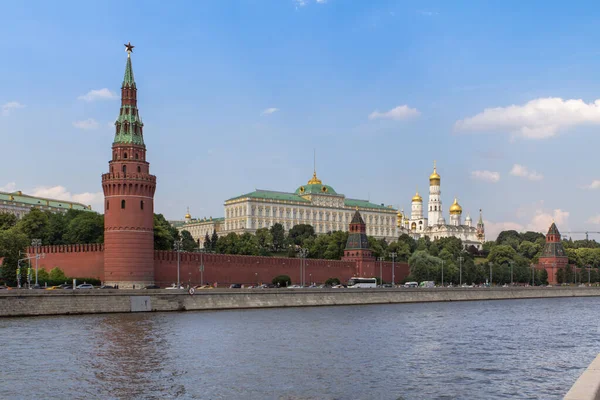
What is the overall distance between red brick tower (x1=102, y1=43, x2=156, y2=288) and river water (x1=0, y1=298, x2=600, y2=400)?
1470 centimetres

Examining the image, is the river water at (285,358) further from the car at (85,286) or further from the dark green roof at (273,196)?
the dark green roof at (273,196)

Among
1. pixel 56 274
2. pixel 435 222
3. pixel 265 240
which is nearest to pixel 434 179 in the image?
pixel 435 222

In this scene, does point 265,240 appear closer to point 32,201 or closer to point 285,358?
point 32,201

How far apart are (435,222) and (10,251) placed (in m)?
133

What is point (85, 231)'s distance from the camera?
74.0m

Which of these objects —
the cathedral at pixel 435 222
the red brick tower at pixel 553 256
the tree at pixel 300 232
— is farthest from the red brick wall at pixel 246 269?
the cathedral at pixel 435 222

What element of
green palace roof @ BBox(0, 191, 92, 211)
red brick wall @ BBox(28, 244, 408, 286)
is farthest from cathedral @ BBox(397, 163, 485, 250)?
red brick wall @ BBox(28, 244, 408, 286)

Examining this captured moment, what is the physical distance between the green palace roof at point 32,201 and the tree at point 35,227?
4556 cm

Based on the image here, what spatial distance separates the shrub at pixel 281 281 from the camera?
76.8 m

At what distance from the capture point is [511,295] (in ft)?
281

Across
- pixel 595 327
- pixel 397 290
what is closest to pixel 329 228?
pixel 397 290

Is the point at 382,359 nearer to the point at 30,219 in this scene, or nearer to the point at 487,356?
the point at 487,356

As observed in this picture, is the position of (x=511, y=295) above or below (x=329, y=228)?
below

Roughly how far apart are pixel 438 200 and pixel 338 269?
102 meters
